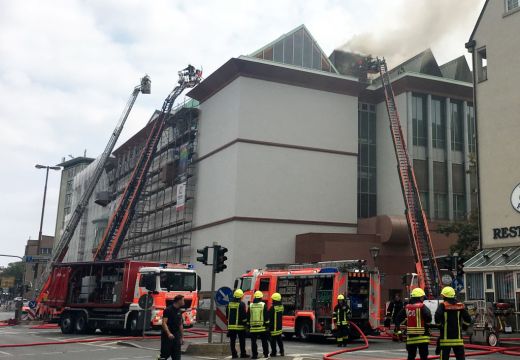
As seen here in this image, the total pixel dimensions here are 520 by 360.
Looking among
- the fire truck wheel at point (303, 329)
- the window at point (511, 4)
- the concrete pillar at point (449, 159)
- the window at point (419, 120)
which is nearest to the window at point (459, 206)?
the concrete pillar at point (449, 159)

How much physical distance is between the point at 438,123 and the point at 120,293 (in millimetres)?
31927

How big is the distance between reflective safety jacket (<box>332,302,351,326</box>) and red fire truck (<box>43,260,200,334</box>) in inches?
245

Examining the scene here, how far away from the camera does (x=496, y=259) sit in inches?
1046

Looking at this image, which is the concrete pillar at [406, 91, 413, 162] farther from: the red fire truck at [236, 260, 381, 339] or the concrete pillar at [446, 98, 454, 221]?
the red fire truck at [236, 260, 381, 339]

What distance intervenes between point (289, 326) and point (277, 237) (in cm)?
2050

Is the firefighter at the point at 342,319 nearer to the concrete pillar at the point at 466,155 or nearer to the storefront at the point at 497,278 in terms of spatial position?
the storefront at the point at 497,278

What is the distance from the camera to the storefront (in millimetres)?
25047

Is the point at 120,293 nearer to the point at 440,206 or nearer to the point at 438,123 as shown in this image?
the point at 440,206

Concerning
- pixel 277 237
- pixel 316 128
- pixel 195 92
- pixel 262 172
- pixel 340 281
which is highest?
pixel 195 92

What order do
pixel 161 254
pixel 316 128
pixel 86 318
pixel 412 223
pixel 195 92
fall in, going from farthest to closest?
→ pixel 161 254 < pixel 195 92 < pixel 316 128 < pixel 412 223 < pixel 86 318

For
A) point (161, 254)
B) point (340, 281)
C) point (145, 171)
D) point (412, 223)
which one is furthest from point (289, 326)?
point (161, 254)

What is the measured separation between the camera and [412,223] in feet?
109

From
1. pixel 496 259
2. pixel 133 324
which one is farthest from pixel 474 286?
pixel 133 324

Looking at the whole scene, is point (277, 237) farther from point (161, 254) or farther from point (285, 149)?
point (161, 254)
